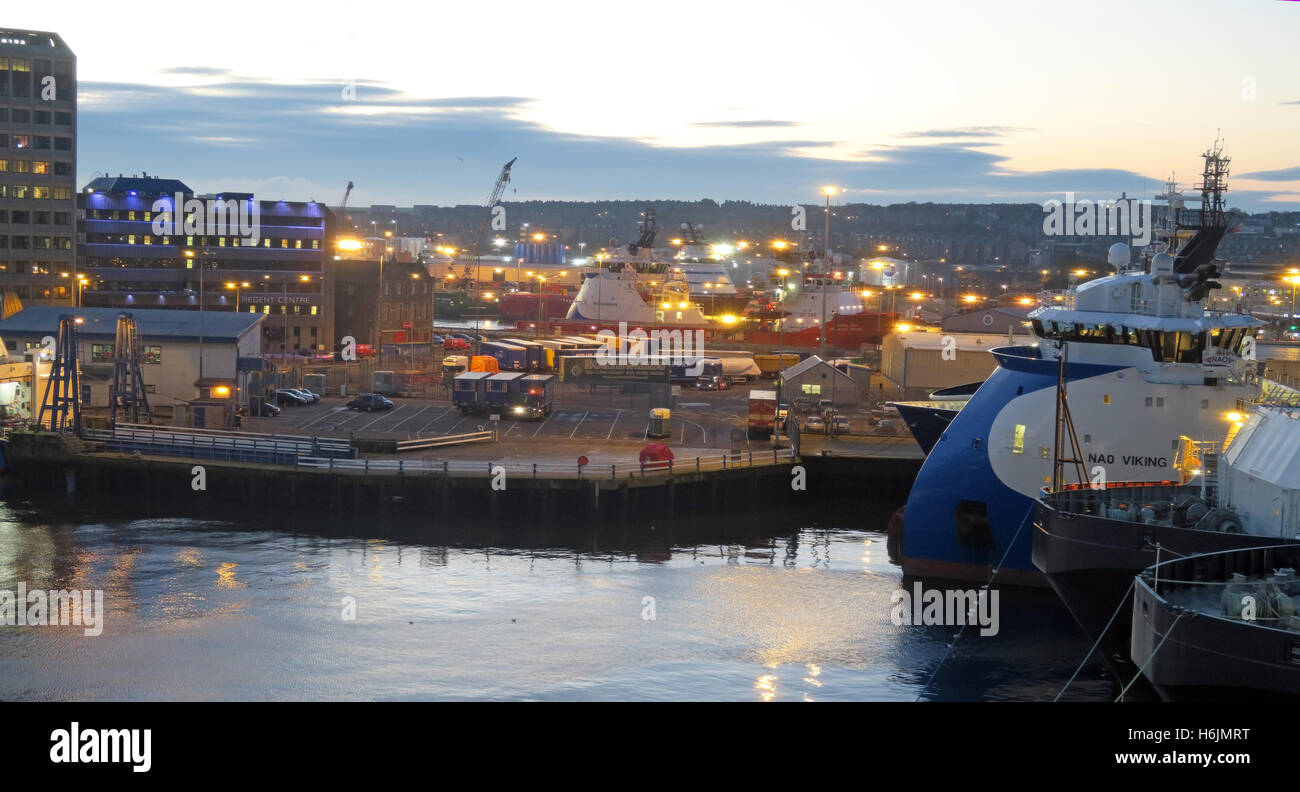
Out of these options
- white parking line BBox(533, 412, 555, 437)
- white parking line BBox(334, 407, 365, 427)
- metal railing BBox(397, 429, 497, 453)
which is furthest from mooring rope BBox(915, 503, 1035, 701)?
white parking line BBox(334, 407, 365, 427)

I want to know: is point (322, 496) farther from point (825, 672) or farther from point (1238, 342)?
point (1238, 342)

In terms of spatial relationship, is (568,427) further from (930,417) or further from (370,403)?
(930,417)

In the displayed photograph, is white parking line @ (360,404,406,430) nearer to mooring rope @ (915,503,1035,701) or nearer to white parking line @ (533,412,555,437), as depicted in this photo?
white parking line @ (533,412,555,437)

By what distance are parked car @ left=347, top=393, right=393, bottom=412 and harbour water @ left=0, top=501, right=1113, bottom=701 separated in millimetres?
14094

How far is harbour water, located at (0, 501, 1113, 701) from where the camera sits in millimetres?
23828

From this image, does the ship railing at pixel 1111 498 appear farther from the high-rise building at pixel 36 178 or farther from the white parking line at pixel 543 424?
the high-rise building at pixel 36 178

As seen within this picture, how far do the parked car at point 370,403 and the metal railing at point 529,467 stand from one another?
35.1 ft

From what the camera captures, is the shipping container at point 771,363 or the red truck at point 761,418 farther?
the shipping container at point 771,363

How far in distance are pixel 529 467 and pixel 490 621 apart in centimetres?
1227

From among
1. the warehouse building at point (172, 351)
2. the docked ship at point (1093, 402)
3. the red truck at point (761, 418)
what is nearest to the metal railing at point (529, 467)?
the red truck at point (761, 418)

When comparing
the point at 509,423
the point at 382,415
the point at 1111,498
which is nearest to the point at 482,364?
the point at 382,415

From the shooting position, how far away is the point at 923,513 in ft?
103

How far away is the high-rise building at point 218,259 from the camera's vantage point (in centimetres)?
7644
